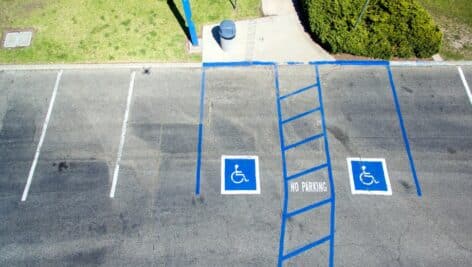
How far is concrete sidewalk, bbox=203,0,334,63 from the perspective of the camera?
14.0 m

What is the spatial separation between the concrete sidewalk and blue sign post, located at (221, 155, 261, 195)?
14.5 feet

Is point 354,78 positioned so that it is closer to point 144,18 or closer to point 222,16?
point 222,16

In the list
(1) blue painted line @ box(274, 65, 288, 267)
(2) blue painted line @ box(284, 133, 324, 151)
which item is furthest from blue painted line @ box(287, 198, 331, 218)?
(2) blue painted line @ box(284, 133, 324, 151)

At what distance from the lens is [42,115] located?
12.9 m

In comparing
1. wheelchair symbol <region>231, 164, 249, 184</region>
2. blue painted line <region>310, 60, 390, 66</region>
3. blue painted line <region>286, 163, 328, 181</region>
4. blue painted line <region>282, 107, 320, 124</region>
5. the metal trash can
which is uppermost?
the metal trash can

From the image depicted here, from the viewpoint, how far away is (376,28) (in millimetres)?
13625

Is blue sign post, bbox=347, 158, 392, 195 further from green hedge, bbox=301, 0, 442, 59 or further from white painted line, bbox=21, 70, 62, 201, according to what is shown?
white painted line, bbox=21, 70, 62, 201

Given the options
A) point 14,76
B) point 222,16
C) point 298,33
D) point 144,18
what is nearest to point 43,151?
point 14,76

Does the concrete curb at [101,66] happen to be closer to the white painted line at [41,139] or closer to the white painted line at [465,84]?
the white painted line at [41,139]

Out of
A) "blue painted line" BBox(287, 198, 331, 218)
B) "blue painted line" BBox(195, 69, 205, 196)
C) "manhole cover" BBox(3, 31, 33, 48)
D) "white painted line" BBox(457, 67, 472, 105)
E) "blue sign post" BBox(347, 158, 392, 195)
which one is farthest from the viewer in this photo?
"manhole cover" BBox(3, 31, 33, 48)

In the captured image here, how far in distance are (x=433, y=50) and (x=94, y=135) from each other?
515 inches

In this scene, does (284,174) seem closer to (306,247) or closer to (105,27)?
(306,247)

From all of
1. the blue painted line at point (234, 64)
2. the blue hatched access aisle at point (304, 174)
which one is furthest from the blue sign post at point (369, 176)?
the blue painted line at point (234, 64)

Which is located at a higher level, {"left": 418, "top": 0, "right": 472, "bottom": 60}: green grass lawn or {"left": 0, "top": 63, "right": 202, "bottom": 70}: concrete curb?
{"left": 418, "top": 0, "right": 472, "bottom": 60}: green grass lawn
